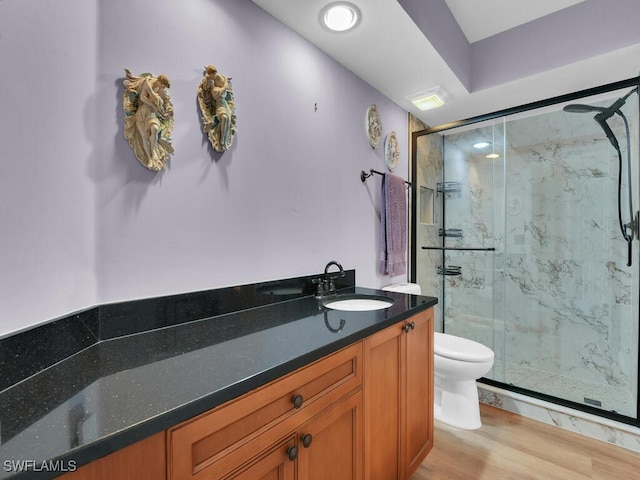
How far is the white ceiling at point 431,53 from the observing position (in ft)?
4.84

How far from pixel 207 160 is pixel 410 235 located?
190 cm

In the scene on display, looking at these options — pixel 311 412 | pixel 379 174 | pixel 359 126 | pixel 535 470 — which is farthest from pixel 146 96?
pixel 535 470

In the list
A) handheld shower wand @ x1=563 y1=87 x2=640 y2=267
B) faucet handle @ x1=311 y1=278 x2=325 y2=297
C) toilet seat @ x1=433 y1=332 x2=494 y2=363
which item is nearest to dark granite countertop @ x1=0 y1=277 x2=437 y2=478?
faucet handle @ x1=311 y1=278 x2=325 y2=297

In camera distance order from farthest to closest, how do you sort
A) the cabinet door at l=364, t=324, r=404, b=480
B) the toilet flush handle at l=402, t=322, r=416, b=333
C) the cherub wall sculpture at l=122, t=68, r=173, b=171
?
the toilet flush handle at l=402, t=322, r=416, b=333 → the cabinet door at l=364, t=324, r=404, b=480 → the cherub wall sculpture at l=122, t=68, r=173, b=171

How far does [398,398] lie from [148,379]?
3.23ft

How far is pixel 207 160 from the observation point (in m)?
1.21

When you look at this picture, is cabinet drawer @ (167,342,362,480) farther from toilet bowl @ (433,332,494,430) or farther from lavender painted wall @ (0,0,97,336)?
toilet bowl @ (433,332,494,430)

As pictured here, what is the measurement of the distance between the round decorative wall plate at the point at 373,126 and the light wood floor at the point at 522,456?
1.92 metres

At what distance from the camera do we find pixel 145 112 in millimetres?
997

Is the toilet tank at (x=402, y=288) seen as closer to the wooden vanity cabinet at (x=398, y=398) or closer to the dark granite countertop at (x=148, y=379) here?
the wooden vanity cabinet at (x=398, y=398)

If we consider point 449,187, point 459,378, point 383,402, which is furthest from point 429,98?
point 383,402

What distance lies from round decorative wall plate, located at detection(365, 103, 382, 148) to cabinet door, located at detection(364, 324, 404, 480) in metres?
1.35

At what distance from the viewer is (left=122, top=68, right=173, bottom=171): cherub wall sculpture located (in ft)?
3.24

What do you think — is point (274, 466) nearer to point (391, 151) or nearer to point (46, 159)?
point (46, 159)
